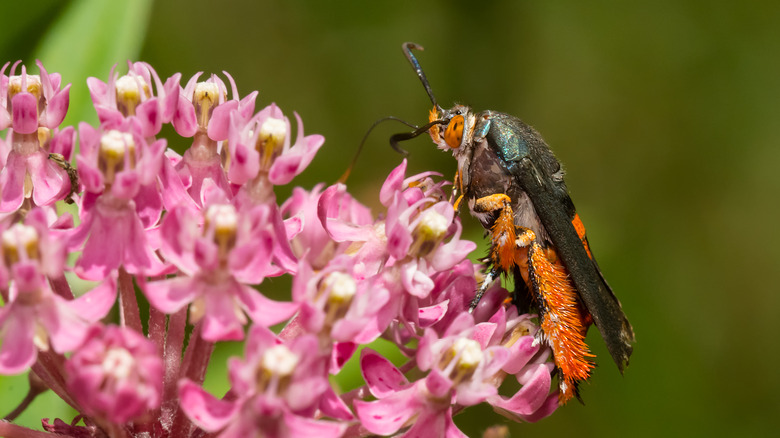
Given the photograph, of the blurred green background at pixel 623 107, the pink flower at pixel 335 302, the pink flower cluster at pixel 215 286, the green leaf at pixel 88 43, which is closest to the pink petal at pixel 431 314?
the pink flower cluster at pixel 215 286

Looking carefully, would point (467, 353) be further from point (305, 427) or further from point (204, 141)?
point (204, 141)

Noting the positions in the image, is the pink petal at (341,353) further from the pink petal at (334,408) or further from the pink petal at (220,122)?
the pink petal at (220,122)

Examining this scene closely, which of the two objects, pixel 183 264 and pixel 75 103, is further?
pixel 75 103

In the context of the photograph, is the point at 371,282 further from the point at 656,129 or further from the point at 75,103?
the point at 656,129

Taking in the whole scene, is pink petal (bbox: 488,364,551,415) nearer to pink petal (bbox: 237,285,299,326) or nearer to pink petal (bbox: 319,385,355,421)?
pink petal (bbox: 319,385,355,421)

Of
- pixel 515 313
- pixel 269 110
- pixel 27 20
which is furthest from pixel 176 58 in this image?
pixel 515 313

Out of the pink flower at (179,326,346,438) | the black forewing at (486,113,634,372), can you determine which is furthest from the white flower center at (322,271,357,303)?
the black forewing at (486,113,634,372)
